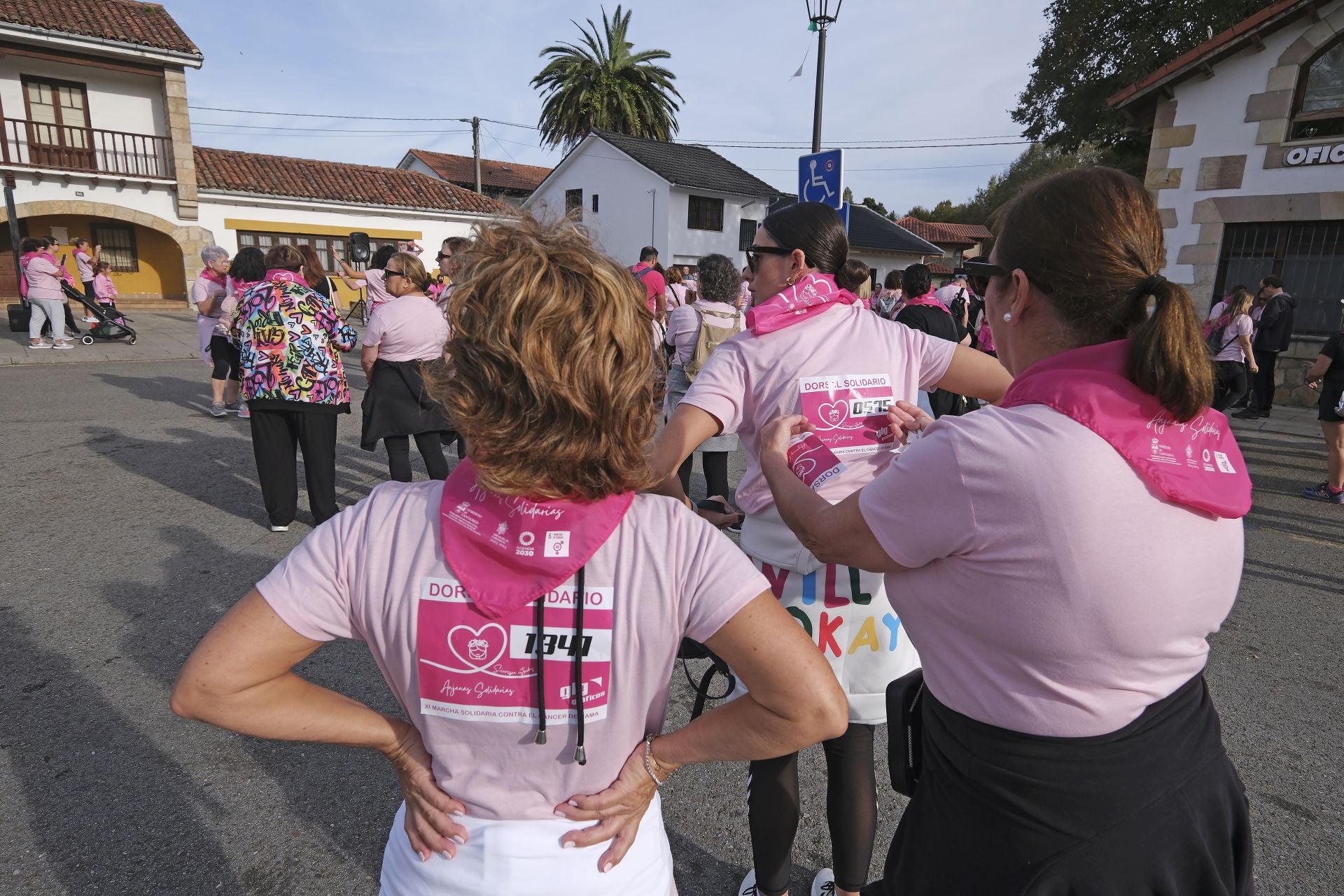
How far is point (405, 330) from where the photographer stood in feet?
16.5

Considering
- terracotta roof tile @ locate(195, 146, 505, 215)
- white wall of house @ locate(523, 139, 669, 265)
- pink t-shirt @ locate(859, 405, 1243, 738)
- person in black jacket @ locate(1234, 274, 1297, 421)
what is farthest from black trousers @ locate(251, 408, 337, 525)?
white wall of house @ locate(523, 139, 669, 265)

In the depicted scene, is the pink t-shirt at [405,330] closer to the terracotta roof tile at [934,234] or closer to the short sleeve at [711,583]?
the short sleeve at [711,583]

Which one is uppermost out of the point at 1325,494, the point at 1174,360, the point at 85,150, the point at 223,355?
the point at 85,150

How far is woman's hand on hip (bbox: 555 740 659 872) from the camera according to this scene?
111 centimetres

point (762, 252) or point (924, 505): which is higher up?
point (762, 252)

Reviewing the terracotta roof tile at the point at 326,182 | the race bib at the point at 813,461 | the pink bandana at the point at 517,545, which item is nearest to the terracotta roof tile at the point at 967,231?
the terracotta roof tile at the point at 326,182

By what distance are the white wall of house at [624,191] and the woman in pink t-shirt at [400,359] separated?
82.1 ft

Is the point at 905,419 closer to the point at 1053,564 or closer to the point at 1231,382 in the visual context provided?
the point at 1053,564

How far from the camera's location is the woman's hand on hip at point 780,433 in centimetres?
164

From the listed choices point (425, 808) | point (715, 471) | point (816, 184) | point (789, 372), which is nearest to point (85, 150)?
point (816, 184)

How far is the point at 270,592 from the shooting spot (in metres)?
1.04

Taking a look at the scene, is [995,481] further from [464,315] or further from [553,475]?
[464,315]

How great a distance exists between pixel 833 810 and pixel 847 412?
1061 millimetres

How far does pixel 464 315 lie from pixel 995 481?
2.66ft
